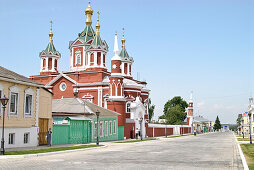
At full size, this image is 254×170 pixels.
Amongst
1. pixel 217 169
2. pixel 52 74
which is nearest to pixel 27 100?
pixel 217 169

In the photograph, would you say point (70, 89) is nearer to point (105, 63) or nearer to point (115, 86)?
point (105, 63)

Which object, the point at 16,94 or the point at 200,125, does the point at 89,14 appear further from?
the point at 200,125

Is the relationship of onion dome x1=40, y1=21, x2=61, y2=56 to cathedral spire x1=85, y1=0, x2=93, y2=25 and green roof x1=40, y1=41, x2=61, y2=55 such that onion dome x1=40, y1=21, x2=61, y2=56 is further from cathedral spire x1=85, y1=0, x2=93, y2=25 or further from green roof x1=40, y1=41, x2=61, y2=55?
cathedral spire x1=85, y1=0, x2=93, y2=25

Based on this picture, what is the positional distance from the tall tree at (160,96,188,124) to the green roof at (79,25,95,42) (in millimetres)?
43579

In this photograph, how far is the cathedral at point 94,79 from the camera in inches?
1770

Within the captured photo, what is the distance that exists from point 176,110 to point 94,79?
46.2m

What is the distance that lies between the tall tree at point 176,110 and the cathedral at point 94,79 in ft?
120

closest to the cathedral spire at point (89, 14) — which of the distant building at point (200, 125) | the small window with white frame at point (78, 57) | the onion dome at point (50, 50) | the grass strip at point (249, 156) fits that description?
the small window with white frame at point (78, 57)

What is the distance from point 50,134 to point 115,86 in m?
21.5

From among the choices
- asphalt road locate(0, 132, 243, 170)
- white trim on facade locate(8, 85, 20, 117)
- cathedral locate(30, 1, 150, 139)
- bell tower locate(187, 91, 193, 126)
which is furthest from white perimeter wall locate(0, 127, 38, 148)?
bell tower locate(187, 91, 193, 126)

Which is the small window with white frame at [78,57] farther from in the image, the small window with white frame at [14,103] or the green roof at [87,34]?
the small window with white frame at [14,103]

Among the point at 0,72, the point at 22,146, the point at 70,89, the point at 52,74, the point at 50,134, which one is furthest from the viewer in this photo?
the point at 52,74

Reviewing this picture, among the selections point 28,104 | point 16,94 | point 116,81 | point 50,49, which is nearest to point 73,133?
point 28,104

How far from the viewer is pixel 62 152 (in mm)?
18703
